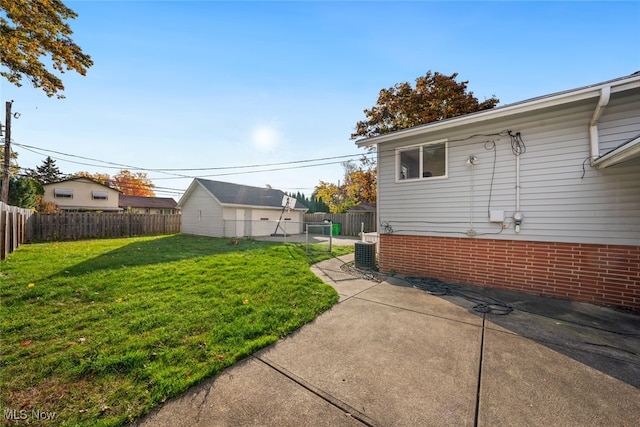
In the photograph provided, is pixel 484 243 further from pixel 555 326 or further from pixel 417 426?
pixel 417 426

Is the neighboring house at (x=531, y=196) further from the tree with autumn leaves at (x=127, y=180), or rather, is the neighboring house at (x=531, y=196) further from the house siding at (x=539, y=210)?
the tree with autumn leaves at (x=127, y=180)

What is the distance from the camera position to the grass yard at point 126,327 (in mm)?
2018

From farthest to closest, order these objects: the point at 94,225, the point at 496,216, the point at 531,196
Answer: the point at 94,225, the point at 496,216, the point at 531,196

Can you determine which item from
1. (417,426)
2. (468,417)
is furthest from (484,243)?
(417,426)

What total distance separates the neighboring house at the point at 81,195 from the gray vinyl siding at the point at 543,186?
34479 millimetres

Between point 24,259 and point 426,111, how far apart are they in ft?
59.5

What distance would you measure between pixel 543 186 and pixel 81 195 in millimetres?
37600

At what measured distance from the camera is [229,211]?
15.6 metres

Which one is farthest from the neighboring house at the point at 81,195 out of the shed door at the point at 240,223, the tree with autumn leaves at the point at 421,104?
the tree with autumn leaves at the point at 421,104

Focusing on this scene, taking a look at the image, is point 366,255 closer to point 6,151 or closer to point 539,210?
point 539,210

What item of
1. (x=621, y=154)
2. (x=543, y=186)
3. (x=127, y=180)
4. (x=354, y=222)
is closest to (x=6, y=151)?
(x=354, y=222)

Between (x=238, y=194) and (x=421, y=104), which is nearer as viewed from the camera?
(x=421, y=104)

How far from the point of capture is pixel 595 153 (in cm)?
439

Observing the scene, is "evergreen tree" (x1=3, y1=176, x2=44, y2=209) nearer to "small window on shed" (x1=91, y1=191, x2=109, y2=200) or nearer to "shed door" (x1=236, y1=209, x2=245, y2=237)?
"small window on shed" (x1=91, y1=191, x2=109, y2=200)
